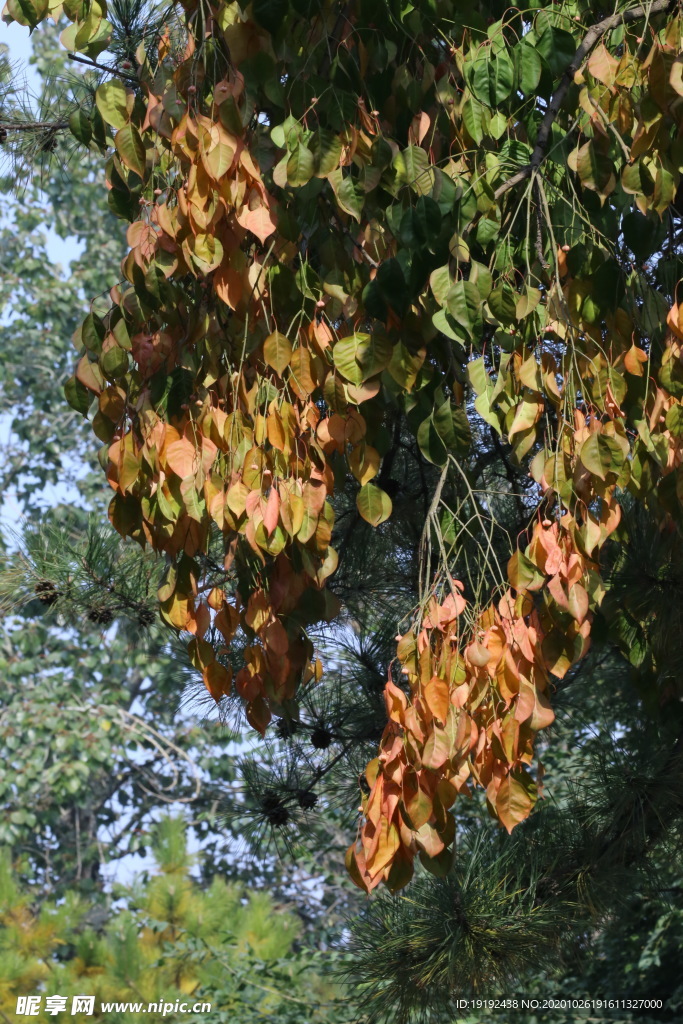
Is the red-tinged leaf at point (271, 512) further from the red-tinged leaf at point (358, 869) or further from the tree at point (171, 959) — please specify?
the tree at point (171, 959)

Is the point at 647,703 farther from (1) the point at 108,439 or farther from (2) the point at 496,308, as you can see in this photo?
(1) the point at 108,439

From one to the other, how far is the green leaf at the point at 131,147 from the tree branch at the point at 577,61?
56cm

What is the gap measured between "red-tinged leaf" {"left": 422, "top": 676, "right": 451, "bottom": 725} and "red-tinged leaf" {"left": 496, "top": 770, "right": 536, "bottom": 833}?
0.41ft

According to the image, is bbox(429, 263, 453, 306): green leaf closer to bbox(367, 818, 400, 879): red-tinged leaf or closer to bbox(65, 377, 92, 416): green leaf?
bbox(65, 377, 92, 416): green leaf

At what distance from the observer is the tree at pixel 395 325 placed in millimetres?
1604

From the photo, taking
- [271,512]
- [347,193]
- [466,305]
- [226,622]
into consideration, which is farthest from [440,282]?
[226,622]

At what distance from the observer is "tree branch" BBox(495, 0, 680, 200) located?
1852 mm

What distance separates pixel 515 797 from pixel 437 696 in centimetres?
17

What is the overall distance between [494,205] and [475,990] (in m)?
1.56

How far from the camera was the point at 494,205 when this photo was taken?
1843 millimetres

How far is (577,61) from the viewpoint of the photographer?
196cm

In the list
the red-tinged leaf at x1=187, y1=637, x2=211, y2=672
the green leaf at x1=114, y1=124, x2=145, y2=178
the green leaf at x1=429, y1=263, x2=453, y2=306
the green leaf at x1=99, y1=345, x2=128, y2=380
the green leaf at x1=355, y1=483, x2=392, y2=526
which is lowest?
the red-tinged leaf at x1=187, y1=637, x2=211, y2=672

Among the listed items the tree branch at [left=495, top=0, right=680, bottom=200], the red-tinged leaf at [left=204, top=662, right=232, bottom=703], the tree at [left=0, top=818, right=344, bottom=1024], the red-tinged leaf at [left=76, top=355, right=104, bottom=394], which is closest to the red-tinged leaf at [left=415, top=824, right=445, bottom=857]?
the red-tinged leaf at [left=204, top=662, right=232, bottom=703]

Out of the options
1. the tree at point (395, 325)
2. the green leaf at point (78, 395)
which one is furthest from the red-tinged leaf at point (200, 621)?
the green leaf at point (78, 395)
